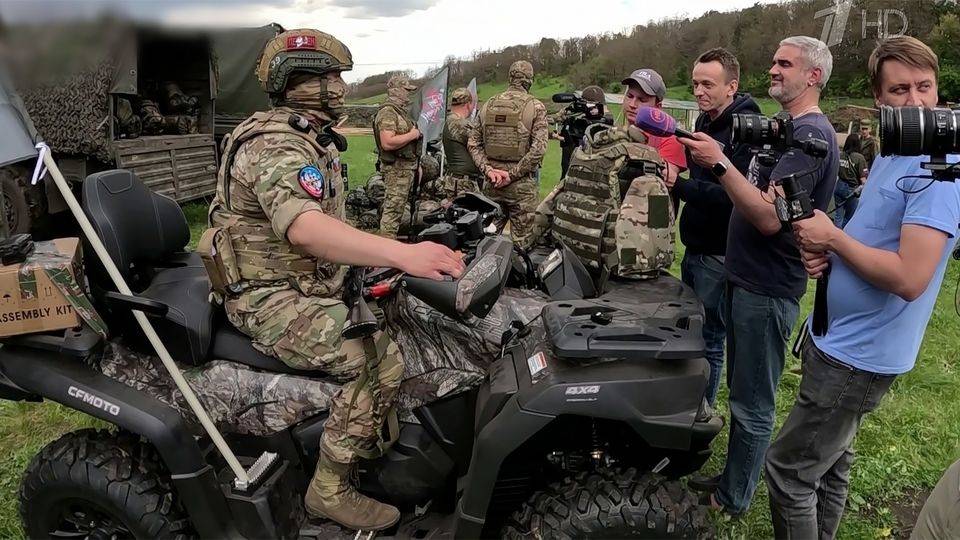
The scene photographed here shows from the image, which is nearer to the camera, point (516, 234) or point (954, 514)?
point (954, 514)

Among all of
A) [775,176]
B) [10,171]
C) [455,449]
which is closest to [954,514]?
[775,176]

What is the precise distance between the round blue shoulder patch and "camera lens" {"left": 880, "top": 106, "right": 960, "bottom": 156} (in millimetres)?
1697

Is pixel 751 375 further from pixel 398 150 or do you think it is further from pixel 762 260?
pixel 398 150

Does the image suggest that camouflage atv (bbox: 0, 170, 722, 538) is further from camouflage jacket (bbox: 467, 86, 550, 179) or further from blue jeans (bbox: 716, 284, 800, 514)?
camouflage jacket (bbox: 467, 86, 550, 179)

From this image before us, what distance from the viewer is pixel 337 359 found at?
7.90 feet

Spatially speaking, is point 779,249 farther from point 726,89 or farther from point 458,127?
point 458,127

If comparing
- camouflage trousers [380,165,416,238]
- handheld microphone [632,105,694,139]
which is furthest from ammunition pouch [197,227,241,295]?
camouflage trousers [380,165,416,238]

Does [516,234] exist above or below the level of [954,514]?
below

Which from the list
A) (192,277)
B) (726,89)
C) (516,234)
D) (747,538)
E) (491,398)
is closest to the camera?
(491,398)

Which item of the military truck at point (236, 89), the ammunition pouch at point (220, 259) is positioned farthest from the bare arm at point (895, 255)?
the military truck at point (236, 89)

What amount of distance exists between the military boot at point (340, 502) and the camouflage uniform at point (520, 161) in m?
5.21

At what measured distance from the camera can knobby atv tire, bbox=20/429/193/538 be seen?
241 cm

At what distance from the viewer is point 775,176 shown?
8.30 ft

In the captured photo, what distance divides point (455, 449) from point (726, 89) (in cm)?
231
